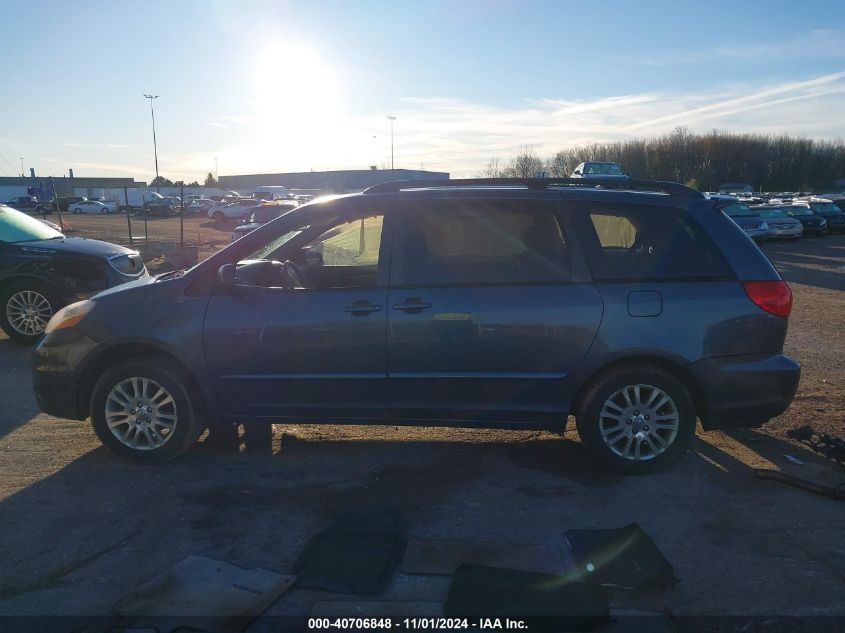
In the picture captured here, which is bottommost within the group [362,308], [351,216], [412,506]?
[412,506]

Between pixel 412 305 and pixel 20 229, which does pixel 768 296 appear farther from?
pixel 20 229

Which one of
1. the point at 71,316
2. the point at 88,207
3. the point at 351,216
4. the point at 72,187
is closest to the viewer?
the point at 351,216

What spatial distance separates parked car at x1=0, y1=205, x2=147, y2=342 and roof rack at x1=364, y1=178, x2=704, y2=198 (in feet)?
19.0

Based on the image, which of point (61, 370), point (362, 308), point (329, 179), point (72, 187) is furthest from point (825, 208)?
point (72, 187)

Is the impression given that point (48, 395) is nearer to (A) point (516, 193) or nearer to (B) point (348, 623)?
(B) point (348, 623)

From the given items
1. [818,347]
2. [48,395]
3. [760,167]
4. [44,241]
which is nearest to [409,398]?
[48,395]

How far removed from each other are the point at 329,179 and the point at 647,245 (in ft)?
226

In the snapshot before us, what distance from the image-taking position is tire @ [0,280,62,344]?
9.17 meters

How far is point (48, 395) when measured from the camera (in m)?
5.17

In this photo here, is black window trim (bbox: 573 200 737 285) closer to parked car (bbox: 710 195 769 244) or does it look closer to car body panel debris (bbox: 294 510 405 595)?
car body panel debris (bbox: 294 510 405 595)

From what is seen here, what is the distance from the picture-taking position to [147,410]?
16.5 feet

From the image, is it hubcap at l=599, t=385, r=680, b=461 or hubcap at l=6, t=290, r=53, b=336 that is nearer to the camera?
hubcap at l=599, t=385, r=680, b=461

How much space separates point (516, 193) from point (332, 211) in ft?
4.37

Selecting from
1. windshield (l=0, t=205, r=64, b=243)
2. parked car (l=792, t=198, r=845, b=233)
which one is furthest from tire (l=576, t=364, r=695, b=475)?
parked car (l=792, t=198, r=845, b=233)
